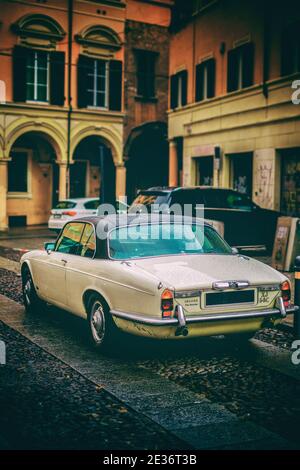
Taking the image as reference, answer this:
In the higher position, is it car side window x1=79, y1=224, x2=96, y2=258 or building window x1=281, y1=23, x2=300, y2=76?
→ building window x1=281, y1=23, x2=300, y2=76

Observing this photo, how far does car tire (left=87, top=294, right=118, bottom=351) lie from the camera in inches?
269

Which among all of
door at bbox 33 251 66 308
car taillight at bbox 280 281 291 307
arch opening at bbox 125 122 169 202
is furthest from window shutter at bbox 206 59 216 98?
car taillight at bbox 280 281 291 307

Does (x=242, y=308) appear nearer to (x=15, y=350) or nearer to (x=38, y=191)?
(x=15, y=350)

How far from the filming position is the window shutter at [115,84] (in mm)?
Result: 29312

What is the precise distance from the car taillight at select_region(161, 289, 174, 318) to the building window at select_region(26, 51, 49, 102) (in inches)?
903

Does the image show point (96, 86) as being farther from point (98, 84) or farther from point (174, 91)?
point (174, 91)

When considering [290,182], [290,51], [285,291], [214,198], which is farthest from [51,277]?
[290,51]

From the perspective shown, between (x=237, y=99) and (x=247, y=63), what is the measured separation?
1.24 metres

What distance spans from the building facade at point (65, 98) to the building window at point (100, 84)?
44 millimetres

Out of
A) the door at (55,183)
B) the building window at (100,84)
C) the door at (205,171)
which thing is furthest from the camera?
the door at (55,183)

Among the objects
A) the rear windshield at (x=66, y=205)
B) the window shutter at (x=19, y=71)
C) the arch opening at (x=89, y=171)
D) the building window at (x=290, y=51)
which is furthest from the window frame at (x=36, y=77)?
the building window at (x=290, y=51)

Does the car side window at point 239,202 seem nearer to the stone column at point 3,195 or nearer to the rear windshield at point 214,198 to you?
the rear windshield at point 214,198

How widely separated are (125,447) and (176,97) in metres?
24.1

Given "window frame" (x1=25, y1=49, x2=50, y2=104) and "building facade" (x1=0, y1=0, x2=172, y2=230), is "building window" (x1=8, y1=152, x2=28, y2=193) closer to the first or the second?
"building facade" (x1=0, y1=0, x2=172, y2=230)
